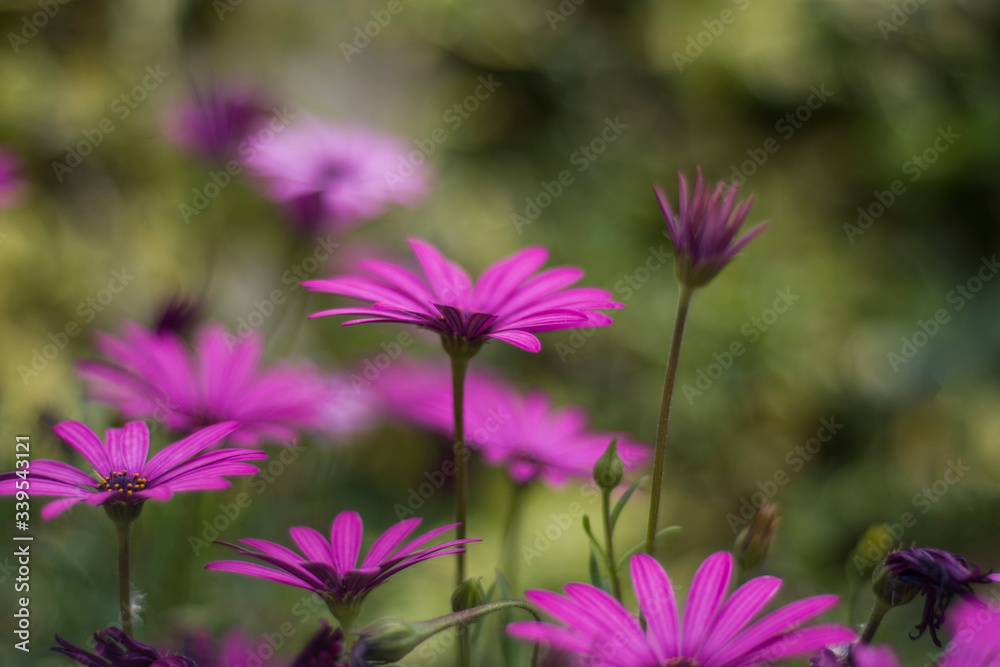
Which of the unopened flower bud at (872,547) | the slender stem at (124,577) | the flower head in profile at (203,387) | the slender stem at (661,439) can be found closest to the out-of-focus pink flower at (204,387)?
the flower head in profile at (203,387)

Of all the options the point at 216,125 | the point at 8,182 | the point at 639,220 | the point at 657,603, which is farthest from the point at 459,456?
the point at 639,220

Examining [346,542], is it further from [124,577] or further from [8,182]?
[8,182]

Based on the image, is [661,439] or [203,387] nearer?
[661,439]

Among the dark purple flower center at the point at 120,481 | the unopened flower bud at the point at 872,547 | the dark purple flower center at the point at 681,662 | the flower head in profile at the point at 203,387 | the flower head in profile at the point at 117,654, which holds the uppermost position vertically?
the flower head in profile at the point at 203,387

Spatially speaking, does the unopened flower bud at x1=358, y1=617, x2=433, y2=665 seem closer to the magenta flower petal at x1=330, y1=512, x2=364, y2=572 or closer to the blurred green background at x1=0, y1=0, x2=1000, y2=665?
the magenta flower petal at x1=330, y1=512, x2=364, y2=572

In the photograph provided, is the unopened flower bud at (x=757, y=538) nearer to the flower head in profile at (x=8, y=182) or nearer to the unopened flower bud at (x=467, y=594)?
the unopened flower bud at (x=467, y=594)

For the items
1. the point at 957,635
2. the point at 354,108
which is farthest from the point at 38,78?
the point at 957,635
